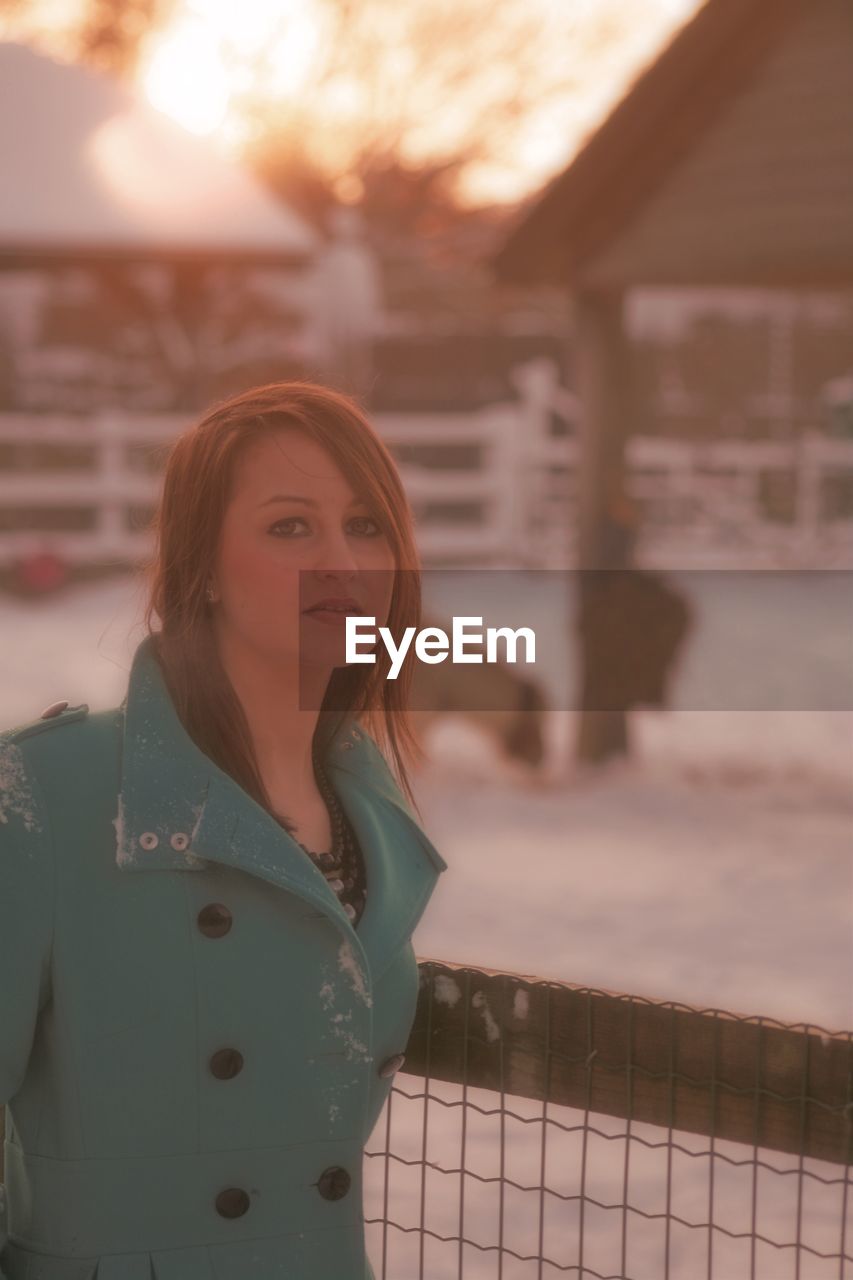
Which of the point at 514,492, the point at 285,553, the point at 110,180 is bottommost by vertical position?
the point at 285,553

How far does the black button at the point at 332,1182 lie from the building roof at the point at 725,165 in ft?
22.6

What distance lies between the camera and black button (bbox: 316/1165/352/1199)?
1.70 meters

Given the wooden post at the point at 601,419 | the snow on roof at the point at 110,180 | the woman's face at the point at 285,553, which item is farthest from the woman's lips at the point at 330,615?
the snow on roof at the point at 110,180

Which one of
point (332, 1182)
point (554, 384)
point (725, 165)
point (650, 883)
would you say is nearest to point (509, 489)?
point (554, 384)

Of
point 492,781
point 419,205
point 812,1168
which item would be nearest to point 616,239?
point 492,781

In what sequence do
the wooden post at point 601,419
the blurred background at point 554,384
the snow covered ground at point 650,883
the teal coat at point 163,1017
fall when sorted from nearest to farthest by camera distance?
the teal coat at point 163,1017, the snow covered ground at point 650,883, the blurred background at point 554,384, the wooden post at point 601,419

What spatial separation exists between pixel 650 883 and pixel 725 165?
11.6 ft

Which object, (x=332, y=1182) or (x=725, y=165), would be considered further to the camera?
(x=725, y=165)

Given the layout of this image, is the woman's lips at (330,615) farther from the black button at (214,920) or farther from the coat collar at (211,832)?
the black button at (214,920)

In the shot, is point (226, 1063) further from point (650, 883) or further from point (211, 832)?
point (650, 883)

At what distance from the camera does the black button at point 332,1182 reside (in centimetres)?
170

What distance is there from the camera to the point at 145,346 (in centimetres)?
2266

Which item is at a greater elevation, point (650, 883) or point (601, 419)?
point (601, 419)

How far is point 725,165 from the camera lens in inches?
335
